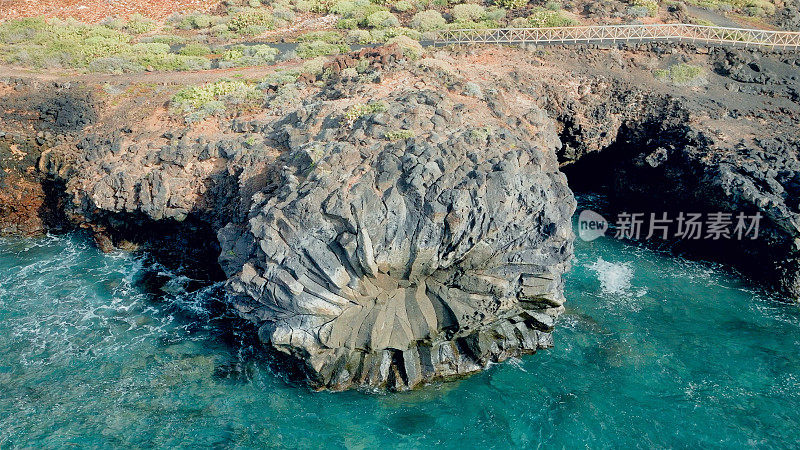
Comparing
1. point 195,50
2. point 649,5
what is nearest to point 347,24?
point 195,50

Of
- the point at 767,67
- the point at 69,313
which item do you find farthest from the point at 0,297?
the point at 767,67

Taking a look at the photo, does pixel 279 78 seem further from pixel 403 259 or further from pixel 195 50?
pixel 403 259

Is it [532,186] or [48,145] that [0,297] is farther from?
[532,186]

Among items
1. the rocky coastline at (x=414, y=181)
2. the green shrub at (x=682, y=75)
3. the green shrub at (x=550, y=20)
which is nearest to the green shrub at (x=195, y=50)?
the rocky coastline at (x=414, y=181)

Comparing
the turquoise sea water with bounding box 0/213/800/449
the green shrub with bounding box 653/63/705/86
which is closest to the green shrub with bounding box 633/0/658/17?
the green shrub with bounding box 653/63/705/86

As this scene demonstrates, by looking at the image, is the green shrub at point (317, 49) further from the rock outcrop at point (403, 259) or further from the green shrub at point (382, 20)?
the rock outcrop at point (403, 259)

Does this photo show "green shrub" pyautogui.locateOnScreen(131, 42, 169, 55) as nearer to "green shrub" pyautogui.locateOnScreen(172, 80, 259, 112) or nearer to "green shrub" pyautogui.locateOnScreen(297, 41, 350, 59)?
"green shrub" pyautogui.locateOnScreen(297, 41, 350, 59)
